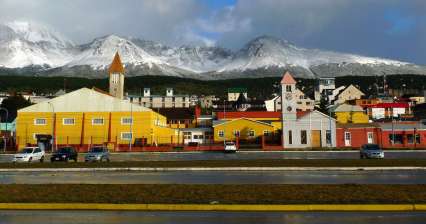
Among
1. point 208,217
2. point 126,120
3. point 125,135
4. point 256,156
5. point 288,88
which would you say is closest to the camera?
point 208,217

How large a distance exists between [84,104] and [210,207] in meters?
74.9

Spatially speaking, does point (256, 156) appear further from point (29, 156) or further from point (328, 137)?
point (328, 137)

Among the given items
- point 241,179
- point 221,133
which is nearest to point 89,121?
point 221,133

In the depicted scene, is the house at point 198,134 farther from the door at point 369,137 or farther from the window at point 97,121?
the door at point 369,137

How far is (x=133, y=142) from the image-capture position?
271ft

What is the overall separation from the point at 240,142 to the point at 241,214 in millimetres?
71249

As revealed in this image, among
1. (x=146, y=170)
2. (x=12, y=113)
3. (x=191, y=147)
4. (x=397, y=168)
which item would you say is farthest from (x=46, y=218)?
(x=12, y=113)

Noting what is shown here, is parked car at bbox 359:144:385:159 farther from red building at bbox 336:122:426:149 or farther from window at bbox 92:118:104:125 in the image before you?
window at bbox 92:118:104:125

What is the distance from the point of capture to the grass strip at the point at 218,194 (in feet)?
50.7

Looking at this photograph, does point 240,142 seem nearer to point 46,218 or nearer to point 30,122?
point 30,122

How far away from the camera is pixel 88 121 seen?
85438 millimetres

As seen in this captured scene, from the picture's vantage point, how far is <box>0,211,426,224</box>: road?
1269cm

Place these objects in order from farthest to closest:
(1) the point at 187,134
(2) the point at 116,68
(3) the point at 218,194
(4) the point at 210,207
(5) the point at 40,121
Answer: (2) the point at 116,68
(1) the point at 187,134
(5) the point at 40,121
(3) the point at 218,194
(4) the point at 210,207

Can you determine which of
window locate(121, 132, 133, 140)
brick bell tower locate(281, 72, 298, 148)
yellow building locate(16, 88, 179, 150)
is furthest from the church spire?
brick bell tower locate(281, 72, 298, 148)
